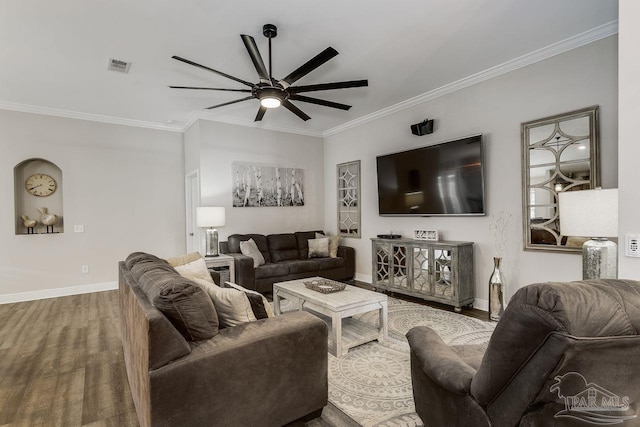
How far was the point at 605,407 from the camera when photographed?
1.08 meters

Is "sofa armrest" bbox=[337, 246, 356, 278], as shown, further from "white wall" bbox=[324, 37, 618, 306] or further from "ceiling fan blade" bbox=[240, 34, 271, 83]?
"ceiling fan blade" bbox=[240, 34, 271, 83]

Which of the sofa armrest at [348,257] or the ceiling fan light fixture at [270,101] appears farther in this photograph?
the sofa armrest at [348,257]

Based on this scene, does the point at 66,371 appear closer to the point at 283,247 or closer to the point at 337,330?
the point at 337,330

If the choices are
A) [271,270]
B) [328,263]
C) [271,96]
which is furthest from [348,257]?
[271,96]

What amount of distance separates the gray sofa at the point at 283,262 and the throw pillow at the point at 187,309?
2.89 metres

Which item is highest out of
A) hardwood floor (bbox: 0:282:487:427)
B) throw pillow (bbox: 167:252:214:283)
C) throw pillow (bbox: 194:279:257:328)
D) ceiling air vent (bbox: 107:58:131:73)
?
ceiling air vent (bbox: 107:58:131:73)

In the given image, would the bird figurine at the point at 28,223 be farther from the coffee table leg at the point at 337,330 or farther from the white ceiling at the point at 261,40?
the coffee table leg at the point at 337,330

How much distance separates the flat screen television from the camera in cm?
404

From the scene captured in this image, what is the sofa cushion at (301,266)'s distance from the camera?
501 cm

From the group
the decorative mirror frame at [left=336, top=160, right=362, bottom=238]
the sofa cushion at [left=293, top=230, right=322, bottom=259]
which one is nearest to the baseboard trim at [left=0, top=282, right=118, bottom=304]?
the sofa cushion at [left=293, top=230, right=322, bottom=259]

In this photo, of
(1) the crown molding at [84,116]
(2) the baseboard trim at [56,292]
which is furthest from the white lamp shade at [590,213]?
(2) the baseboard trim at [56,292]

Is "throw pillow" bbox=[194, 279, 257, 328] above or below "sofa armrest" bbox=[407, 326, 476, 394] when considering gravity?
above

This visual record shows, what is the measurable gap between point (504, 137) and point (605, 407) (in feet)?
11.0

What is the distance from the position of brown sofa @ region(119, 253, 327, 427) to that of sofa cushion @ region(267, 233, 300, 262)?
332 centimetres
